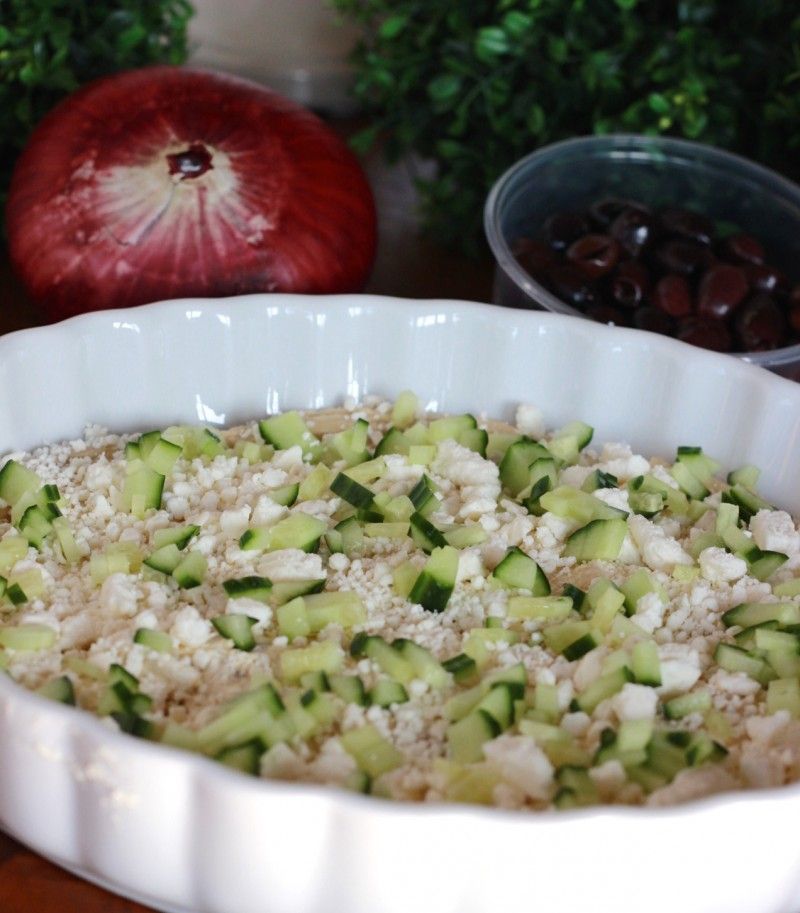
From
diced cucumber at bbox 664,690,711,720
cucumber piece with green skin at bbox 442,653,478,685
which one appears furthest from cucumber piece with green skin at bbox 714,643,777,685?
cucumber piece with green skin at bbox 442,653,478,685

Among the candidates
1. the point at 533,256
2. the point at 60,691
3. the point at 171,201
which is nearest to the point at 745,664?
the point at 60,691

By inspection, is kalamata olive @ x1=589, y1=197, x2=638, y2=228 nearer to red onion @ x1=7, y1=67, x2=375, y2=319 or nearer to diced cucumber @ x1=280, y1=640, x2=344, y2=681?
red onion @ x1=7, y1=67, x2=375, y2=319

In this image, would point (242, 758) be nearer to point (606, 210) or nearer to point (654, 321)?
point (654, 321)

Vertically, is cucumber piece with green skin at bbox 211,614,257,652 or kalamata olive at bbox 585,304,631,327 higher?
kalamata olive at bbox 585,304,631,327

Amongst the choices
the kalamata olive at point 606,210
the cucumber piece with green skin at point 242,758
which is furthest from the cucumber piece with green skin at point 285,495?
the kalamata olive at point 606,210

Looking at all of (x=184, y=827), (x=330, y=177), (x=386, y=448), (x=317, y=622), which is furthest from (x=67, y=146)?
(x=184, y=827)

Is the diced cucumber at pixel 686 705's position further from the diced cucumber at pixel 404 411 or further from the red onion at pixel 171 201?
the red onion at pixel 171 201

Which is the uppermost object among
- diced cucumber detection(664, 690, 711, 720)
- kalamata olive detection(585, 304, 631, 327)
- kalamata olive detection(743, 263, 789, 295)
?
kalamata olive detection(743, 263, 789, 295)

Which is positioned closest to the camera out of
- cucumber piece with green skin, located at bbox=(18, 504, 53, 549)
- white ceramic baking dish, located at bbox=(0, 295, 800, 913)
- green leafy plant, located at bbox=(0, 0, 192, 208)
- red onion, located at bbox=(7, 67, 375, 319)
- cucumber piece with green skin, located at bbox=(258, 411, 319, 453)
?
white ceramic baking dish, located at bbox=(0, 295, 800, 913)
